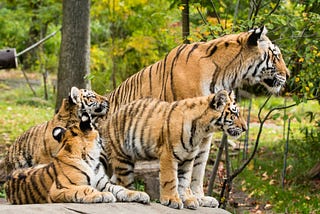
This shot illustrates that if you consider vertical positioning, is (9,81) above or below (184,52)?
below

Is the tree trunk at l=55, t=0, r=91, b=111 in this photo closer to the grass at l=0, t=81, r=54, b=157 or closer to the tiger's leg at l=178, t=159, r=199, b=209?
the grass at l=0, t=81, r=54, b=157

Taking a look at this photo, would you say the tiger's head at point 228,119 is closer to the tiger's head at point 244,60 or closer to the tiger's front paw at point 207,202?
the tiger's head at point 244,60

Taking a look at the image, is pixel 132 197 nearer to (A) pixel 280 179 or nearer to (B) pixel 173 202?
(B) pixel 173 202

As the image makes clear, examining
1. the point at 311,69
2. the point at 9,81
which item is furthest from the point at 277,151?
the point at 9,81

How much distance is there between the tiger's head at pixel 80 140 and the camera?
18.0 feet

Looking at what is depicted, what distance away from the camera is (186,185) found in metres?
5.95

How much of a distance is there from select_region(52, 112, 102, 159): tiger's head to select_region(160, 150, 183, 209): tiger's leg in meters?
0.59

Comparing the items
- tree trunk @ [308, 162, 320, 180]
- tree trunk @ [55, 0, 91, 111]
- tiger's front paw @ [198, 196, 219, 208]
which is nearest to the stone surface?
tiger's front paw @ [198, 196, 219, 208]

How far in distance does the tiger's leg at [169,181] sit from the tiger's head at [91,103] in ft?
5.22

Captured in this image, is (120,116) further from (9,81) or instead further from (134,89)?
(9,81)

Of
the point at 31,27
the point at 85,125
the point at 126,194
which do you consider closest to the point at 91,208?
the point at 126,194

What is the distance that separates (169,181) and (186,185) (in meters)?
0.30

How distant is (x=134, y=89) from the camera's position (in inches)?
274

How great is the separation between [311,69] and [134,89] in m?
2.67
